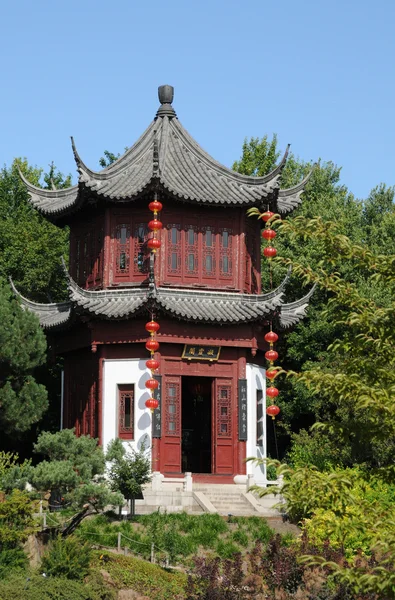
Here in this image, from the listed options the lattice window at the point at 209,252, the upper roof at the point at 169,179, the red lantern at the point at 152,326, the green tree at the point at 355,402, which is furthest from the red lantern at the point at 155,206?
the green tree at the point at 355,402

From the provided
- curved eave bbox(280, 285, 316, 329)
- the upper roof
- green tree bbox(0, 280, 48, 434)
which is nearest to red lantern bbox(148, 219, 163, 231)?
the upper roof

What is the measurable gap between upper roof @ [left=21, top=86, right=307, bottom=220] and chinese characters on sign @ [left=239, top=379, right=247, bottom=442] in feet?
13.8

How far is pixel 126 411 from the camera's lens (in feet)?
84.1

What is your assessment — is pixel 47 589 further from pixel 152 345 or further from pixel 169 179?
pixel 169 179

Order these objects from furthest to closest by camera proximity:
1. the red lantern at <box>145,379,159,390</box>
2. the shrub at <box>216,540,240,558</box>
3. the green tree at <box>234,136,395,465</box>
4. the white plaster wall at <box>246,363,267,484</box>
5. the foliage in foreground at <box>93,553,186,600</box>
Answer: the green tree at <box>234,136,395,465</box> → the white plaster wall at <box>246,363,267,484</box> → the red lantern at <box>145,379,159,390</box> → the shrub at <box>216,540,240,558</box> → the foliage in foreground at <box>93,553,186,600</box>

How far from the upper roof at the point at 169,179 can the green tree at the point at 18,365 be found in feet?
10.9

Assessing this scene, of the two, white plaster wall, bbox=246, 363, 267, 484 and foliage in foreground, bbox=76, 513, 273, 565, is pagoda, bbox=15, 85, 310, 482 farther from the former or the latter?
foliage in foreground, bbox=76, 513, 273, 565

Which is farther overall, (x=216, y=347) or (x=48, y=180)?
(x=48, y=180)

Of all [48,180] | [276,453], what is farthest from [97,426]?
[48,180]

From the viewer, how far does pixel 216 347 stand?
85.5ft

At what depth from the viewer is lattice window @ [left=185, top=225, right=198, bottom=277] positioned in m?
26.3

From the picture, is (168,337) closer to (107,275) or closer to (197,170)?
(107,275)

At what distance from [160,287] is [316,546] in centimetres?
899

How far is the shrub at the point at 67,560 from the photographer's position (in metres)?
17.6
